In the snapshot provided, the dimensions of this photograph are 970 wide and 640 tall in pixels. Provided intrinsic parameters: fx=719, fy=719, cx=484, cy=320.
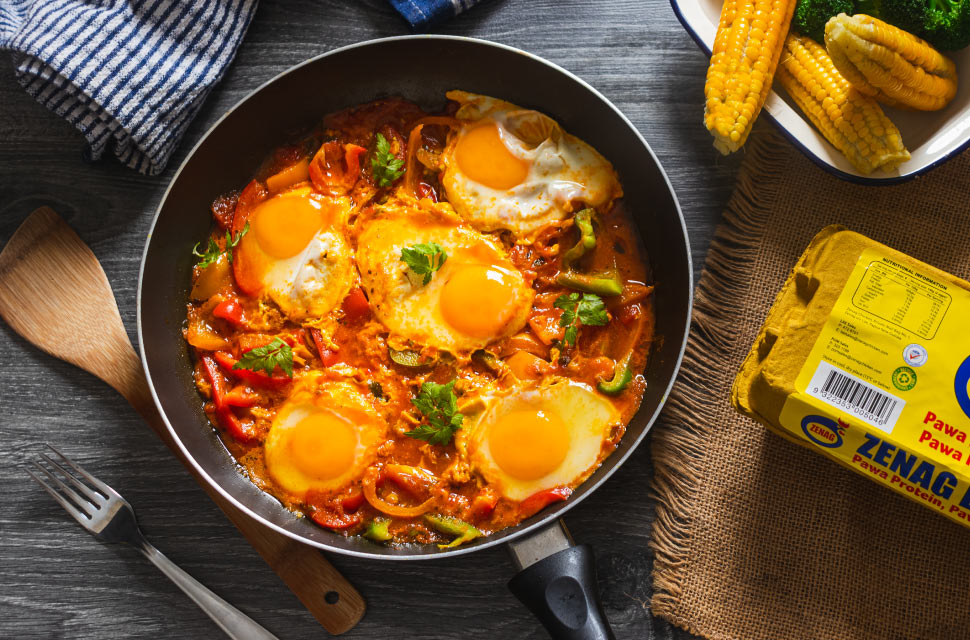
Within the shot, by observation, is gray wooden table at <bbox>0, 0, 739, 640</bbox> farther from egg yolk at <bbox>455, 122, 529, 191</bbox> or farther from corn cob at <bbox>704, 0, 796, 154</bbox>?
egg yolk at <bbox>455, 122, 529, 191</bbox>

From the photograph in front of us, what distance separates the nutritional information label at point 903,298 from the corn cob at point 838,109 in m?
0.56

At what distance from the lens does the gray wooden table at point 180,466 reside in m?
3.73

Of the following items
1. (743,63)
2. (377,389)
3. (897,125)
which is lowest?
(377,389)

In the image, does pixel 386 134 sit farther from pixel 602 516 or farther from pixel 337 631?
pixel 337 631

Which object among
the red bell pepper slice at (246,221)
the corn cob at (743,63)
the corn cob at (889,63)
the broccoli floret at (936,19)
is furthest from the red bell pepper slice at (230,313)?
the broccoli floret at (936,19)

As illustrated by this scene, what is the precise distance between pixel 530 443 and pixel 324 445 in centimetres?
104

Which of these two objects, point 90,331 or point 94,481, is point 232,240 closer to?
point 90,331

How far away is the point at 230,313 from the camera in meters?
3.81

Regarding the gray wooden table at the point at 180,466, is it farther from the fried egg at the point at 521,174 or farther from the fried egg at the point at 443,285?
the fried egg at the point at 443,285

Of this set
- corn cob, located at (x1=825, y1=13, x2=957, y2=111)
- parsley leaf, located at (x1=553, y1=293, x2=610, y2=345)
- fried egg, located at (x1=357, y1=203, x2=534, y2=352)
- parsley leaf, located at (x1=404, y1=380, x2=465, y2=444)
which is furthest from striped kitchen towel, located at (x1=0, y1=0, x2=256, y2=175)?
corn cob, located at (x1=825, y1=13, x2=957, y2=111)

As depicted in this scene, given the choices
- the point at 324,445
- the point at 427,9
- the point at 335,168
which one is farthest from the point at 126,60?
the point at 324,445

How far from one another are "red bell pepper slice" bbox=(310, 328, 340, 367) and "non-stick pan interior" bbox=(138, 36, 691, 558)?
73cm

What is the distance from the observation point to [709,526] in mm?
3646

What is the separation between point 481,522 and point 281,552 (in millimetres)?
1038
